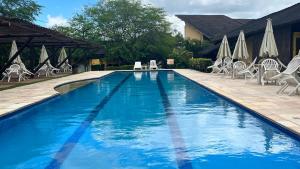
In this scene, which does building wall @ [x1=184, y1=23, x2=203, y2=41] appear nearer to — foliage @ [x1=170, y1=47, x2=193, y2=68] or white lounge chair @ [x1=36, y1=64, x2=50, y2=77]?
foliage @ [x1=170, y1=47, x2=193, y2=68]

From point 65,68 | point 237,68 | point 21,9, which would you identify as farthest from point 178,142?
point 65,68

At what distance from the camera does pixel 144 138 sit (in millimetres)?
7023

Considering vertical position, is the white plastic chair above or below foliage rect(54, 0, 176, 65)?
below

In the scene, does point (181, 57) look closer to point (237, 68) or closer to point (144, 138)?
point (237, 68)

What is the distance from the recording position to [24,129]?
8.30 m

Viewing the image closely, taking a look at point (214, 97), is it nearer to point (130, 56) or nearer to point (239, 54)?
point (239, 54)

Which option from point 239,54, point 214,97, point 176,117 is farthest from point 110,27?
point 176,117

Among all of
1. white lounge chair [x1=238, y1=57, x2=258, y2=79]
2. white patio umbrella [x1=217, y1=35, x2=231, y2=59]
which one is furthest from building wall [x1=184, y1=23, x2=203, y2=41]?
white lounge chair [x1=238, y1=57, x2=258, y2=79]

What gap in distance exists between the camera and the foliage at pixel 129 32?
3816cm

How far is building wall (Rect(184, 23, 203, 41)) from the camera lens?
44.8m

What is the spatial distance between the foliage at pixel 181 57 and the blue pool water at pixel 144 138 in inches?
1040

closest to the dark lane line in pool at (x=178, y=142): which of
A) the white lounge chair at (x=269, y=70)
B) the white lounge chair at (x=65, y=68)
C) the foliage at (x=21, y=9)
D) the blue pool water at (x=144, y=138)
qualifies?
the blue pool water at (x=144, y=138)

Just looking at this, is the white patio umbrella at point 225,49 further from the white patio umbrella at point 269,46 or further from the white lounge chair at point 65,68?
the white lounge chair at point 65,68

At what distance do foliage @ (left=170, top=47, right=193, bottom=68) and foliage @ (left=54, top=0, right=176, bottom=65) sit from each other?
86 cm
